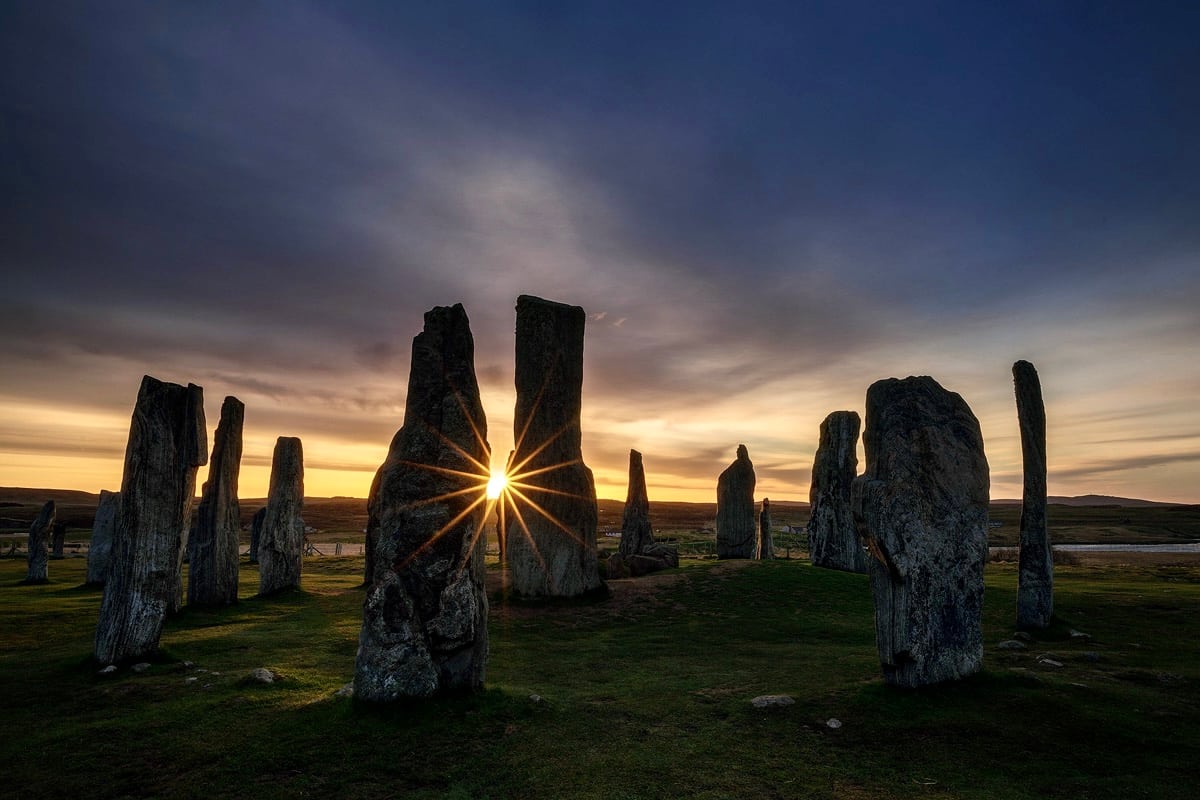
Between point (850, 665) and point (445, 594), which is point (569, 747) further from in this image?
point (850, 665)

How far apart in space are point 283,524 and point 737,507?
1963cm

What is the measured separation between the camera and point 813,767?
7.29 m

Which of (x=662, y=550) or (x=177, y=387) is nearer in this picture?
(x=177, y=387)

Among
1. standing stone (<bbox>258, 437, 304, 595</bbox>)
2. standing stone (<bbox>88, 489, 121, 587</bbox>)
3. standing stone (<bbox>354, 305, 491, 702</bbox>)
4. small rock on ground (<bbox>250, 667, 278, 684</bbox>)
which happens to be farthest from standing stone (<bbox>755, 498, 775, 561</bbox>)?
standing stone (<bbox>88, 489, 121, 587</bbox>)

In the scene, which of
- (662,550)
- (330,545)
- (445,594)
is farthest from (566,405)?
(330,545)

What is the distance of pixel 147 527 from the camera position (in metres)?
11.5

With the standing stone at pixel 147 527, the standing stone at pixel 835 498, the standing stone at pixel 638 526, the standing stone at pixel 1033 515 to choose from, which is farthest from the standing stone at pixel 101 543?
the standing stone at pixel 1033 515

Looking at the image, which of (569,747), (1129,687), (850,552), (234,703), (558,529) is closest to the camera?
(569,747)

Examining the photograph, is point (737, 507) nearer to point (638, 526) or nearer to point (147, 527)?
point (638, 526)

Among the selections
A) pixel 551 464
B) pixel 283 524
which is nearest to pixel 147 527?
pixel 283 524

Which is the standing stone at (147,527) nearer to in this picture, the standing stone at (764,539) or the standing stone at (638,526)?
the standing stone at (638,526)

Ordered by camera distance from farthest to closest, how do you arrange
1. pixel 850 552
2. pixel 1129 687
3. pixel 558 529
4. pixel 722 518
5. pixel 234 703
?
pixel 722 518, pixel 850 552, pixel 558 529, pixel 1129 687, pixel 234 703

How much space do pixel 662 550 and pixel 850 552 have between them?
7.73 meters

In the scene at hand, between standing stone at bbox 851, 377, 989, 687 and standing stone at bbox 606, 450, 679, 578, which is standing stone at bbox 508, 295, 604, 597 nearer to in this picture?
standing stone at bbox 606, 450, 679, 578
